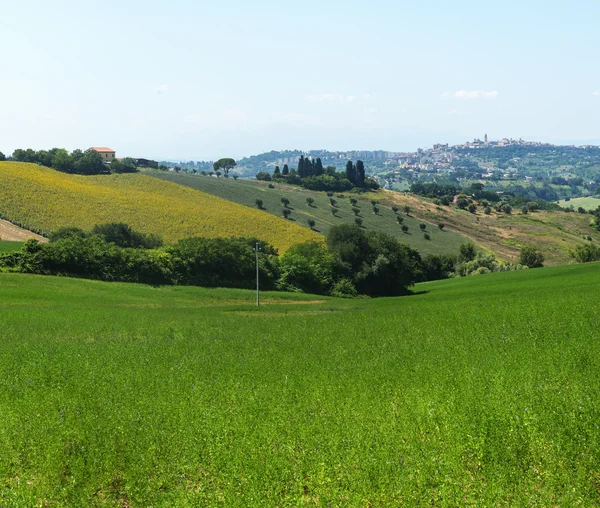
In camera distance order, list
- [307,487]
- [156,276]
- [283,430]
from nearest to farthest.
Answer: [307,487]
[283,430]
[156,276]

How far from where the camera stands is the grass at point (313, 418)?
13.5 meters

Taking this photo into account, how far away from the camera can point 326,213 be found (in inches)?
5974

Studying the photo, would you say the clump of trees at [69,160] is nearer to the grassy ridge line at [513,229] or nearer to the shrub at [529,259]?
the grassy ridge line at [513,229]

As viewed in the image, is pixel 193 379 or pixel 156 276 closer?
pixel 193 379

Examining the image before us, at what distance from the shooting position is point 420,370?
72.4ft

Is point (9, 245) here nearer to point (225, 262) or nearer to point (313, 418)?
point (225, 262)

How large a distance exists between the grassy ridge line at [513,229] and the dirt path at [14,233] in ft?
294

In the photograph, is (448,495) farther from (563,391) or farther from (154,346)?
(154,346)

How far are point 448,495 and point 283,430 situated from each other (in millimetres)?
5271

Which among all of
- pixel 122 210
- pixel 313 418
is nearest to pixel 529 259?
pixel 122 210

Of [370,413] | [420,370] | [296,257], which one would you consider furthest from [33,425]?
[296,257]

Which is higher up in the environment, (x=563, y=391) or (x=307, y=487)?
(x=563, y=391)

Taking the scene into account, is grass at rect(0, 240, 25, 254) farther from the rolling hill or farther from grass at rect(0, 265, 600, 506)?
the rolling hill

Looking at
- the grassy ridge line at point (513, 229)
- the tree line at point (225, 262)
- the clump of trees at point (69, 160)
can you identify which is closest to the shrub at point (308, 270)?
the tree line at point (225, 262)
